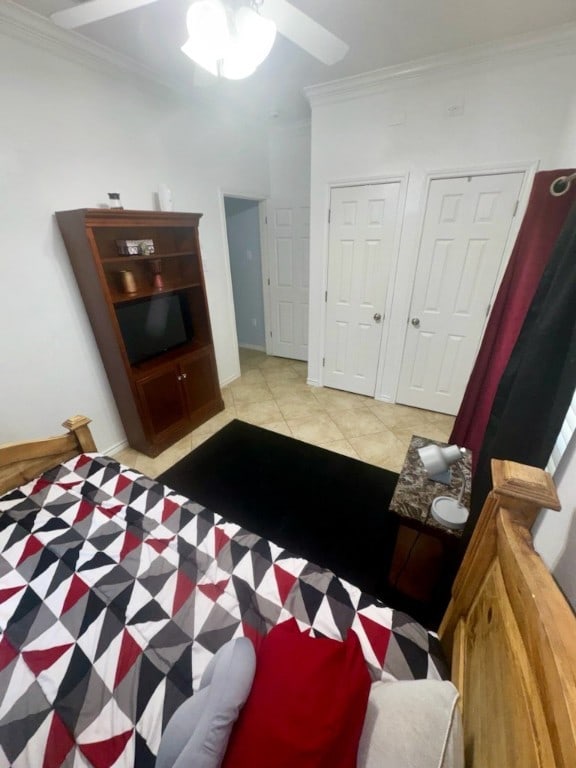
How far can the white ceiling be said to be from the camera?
1.56 meters

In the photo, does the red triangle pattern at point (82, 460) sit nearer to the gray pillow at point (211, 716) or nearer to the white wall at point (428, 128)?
the gray pillow at point (211, 716)

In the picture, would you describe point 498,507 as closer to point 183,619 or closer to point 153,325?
point 183,619

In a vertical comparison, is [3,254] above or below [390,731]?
above

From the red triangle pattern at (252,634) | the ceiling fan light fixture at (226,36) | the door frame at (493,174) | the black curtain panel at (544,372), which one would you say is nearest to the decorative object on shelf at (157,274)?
the ceiling fan light fixture at (226,36)

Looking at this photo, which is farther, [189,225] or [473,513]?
[189,225]

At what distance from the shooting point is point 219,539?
1.22 metres

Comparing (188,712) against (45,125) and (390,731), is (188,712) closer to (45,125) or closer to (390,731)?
(390,731)

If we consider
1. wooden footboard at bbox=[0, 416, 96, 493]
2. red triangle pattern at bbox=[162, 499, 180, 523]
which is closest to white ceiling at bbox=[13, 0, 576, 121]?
wooden footboard at bbox=[0, 416, 96, 493]

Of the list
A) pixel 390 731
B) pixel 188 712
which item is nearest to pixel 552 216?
pixel 390 731

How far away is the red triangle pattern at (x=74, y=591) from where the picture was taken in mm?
994

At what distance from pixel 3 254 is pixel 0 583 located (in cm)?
164

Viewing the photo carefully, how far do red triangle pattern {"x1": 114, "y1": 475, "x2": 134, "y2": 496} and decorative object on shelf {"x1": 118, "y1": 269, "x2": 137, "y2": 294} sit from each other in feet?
4.34

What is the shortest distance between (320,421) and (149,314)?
66.8 inches

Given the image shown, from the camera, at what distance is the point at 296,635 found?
800 mm
